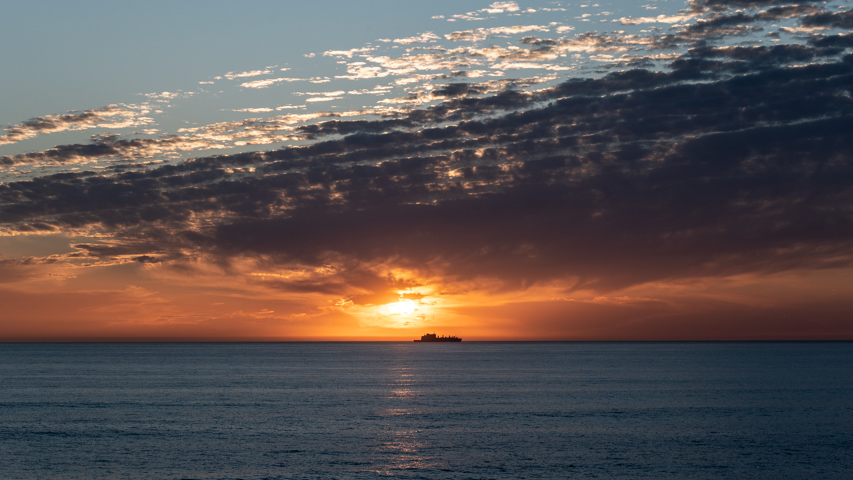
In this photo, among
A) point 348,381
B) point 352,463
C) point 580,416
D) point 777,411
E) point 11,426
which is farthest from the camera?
point 348,381

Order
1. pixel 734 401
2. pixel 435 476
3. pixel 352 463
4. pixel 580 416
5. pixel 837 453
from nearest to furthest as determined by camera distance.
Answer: pixel 435 476 → pixel 352 463 → pixel 837 453 → pixel 580 416 → pixel 734 401

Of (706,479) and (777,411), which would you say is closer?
(706,479)

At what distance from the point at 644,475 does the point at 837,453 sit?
19.2 meters

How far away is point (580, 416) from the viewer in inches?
3083

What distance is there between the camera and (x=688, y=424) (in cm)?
7312

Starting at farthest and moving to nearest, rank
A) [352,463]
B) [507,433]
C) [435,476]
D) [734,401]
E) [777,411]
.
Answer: [734,401]
[777,411]
[507,433]
[352,463]
[435,476]

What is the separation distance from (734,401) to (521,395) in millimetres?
28364

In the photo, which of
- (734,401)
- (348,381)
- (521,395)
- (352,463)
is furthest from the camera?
(348,381)

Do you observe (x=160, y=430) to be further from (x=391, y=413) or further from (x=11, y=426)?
(x=391, y=413)

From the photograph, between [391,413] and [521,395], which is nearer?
[391,413]

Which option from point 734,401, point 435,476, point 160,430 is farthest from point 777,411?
point 160,430

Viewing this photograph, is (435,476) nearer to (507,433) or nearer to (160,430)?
(507,433)

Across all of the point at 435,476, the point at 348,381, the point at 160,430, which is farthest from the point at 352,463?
the point at 348,381

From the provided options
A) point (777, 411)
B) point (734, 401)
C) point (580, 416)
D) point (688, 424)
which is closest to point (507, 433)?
point (580, 416)
